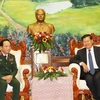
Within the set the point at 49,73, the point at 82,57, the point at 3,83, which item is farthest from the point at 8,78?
the point at 82,57

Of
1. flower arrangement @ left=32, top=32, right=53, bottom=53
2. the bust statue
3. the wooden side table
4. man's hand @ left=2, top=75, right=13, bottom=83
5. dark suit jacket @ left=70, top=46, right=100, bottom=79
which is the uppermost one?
the bust statue

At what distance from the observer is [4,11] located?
654cm

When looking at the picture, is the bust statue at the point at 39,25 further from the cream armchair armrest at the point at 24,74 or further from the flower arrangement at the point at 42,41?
the cream armchair armrest at the point at 24,74

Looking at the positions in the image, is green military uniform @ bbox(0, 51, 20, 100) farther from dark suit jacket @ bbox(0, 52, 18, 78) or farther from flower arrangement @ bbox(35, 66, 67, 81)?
flower arrangement @ bbox(35, 66, 67, 81)

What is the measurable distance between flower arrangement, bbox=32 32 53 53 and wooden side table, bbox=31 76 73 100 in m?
1.00

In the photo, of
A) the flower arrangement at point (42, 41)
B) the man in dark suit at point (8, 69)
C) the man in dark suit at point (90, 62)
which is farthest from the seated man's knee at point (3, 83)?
the man in dark suit at point (90, 62)

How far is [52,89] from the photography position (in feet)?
14.5

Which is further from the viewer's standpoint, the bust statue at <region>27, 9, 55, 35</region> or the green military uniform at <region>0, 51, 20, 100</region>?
the bust statue at <region>27, 9, 55, 35</region>

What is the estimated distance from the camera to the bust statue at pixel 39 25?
6.14m

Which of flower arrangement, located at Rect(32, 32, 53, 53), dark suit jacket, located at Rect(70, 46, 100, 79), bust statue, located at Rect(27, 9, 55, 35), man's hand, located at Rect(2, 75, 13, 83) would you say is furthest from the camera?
bust statue, located at Rect(27, 9, 55, 35)

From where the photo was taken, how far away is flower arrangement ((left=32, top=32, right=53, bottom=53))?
5.11m

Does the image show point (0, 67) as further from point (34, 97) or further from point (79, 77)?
point (79, 77)

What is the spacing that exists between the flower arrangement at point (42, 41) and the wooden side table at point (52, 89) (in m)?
1.00

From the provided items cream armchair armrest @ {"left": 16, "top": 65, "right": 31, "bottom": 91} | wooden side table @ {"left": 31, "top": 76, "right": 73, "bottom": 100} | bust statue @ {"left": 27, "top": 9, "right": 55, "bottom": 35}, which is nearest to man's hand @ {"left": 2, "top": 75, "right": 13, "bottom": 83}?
cream armchair armrest @ {"left": 16, "top": 65, "right": 31, "bottom": 91}
